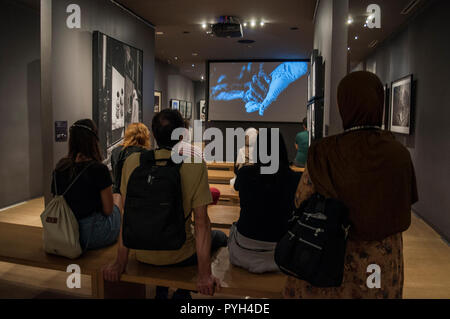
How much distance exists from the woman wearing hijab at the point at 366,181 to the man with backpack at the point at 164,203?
2.07 ft

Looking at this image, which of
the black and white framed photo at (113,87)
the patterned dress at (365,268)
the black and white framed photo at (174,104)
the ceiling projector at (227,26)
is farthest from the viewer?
the black and white framed photo at (174,104)

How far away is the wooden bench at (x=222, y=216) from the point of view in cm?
312

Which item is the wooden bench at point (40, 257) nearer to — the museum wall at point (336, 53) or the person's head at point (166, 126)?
the person's head at point (166, 126)

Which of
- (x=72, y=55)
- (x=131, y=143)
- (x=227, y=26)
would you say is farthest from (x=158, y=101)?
(x=131, y=143)

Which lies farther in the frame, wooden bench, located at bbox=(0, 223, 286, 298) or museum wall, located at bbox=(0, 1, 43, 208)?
museum wall, located at bbox=(0, 1, 43, 208)

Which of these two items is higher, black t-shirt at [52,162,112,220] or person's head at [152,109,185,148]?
person's head at [152,109,185,148]

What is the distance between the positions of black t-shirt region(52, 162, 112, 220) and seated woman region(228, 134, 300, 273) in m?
0.87

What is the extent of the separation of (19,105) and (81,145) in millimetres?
4119

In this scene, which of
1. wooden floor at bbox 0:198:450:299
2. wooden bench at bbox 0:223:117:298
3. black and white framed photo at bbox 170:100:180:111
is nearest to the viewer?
wooden bench at bbox 0:223:117:298

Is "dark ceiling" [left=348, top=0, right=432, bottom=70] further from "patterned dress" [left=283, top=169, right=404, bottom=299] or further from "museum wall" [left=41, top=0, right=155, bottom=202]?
"patterned dress" [left=283, top=169, right=404, bottom=299]

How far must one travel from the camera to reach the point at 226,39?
7.85 m

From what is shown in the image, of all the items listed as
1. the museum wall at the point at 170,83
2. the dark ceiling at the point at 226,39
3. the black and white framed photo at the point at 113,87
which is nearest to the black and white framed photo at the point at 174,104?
the museum wall at the point at 170,83

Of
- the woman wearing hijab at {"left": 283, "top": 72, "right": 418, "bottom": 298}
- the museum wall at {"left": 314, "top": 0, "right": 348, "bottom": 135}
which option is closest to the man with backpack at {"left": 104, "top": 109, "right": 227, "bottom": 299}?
the woman wearing hijab at {"left": 283, "top": 72, "right": 418, "bottom": 298}

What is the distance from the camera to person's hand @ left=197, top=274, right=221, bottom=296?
73.7 inches
